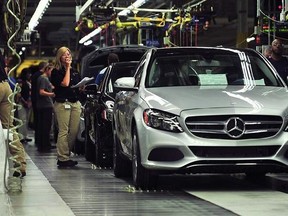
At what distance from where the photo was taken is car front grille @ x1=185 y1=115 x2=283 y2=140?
Answer: 9.44 metres

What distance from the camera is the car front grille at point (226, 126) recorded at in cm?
944

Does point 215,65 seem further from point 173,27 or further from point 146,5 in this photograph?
point 146,5

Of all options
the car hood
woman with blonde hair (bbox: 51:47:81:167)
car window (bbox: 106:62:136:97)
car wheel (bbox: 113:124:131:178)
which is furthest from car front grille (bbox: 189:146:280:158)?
car window (bbox: 106:62:136:97)

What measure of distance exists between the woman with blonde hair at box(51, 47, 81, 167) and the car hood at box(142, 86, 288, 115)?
132 inches

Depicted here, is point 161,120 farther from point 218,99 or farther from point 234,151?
point 234,151

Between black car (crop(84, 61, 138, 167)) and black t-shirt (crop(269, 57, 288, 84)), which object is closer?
black car (crop(84, 61, 138, 167))

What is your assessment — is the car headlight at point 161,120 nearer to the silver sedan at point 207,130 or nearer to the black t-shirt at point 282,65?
the silver sedan at point 207,130

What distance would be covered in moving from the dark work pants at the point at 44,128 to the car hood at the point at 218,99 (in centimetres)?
850

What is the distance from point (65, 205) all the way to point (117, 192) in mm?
1297

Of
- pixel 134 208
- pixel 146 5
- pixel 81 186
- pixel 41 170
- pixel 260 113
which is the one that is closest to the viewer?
pixel 134 208

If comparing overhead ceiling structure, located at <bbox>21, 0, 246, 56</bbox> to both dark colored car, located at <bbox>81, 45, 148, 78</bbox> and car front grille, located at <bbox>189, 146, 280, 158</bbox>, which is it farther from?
car front grille, located at <bbox>189, 146, 280, 158</bbox>

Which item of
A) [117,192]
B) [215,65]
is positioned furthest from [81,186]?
[215,65]

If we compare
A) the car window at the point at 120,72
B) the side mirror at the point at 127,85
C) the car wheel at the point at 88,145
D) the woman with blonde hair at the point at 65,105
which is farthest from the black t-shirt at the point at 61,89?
the side mirror at the point at 127,85

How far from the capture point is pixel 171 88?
10383 mm
